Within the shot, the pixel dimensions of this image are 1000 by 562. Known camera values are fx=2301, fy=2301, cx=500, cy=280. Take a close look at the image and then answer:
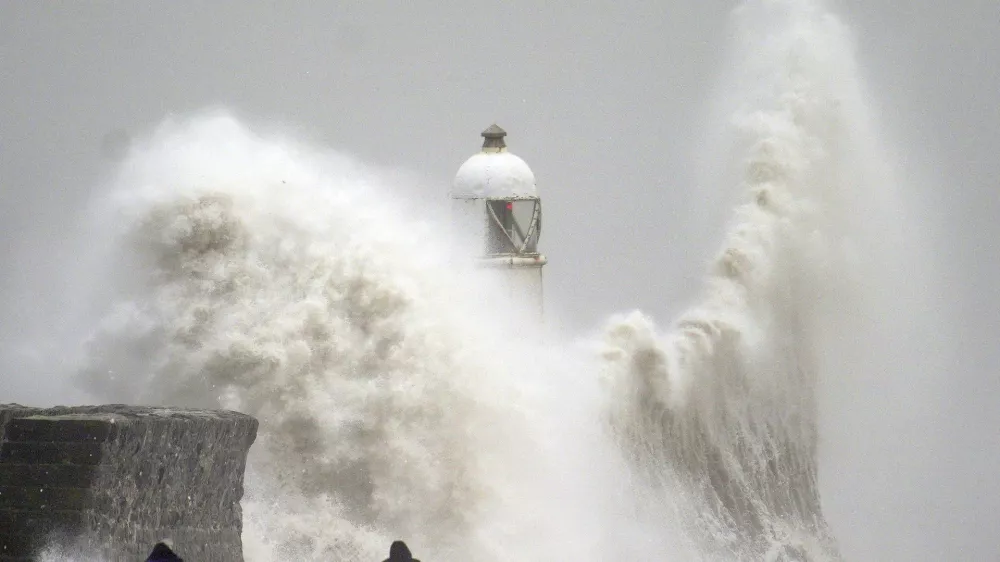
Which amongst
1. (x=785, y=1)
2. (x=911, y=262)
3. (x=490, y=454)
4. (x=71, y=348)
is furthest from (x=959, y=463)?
(x=71, y=348)

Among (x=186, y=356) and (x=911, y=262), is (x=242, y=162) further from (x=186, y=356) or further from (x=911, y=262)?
(x=911, y=262)

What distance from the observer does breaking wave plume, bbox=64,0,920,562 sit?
2780cm

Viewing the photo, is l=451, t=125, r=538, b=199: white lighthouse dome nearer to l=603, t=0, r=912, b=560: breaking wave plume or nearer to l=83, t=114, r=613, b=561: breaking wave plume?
l=603, t=0, r=912, b=560: breaking wave plume

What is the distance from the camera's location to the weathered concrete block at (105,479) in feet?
61.4

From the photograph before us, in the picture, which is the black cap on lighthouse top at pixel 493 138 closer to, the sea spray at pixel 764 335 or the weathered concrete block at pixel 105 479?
the sea spray at pixel 764 335

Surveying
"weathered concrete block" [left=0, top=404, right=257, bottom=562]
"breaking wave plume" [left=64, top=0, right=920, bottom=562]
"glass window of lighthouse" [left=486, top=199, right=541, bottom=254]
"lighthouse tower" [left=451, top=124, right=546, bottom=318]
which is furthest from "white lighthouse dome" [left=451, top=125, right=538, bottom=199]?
"weathered concrete block" [left=0, top=404, right=257, bottom=562]

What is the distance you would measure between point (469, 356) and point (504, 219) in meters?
4.56

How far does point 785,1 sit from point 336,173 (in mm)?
9496

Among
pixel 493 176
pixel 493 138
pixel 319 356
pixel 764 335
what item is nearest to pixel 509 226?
pixel 493 176

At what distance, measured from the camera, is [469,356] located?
30391 mm

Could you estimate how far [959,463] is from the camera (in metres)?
A: 45.0

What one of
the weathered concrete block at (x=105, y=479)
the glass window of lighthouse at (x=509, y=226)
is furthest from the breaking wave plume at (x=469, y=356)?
the weathered concrete block at (x=105, y=479)

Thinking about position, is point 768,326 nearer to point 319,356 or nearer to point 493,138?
point 493,138

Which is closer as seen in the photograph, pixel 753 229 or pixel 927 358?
pixel 753 229
